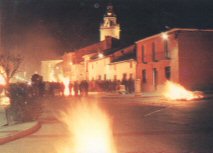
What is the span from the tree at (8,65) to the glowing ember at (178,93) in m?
14.5

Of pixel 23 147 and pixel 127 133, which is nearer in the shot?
pixel 23 147

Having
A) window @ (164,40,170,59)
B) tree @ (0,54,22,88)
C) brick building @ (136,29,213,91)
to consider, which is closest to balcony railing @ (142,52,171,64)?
window @ (164,40,170,59)

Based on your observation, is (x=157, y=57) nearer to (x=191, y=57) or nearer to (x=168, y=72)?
(x=168, y=72)

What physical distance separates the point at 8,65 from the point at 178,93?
17098 mm

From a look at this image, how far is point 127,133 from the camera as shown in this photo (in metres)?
12.6

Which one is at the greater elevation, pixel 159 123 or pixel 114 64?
pixel 114 64

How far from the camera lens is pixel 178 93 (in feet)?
114

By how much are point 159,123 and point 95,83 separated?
40.4 meters

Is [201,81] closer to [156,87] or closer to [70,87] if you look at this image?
[156,87]

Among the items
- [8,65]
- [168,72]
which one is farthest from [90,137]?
[168,72]

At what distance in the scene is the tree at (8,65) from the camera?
3792cm

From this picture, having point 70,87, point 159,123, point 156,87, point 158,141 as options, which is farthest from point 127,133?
point 70,87

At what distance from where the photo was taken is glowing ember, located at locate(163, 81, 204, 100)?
32.3 m


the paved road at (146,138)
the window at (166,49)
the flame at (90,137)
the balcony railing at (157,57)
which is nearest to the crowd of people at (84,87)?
the balcony railing at (157,57)
